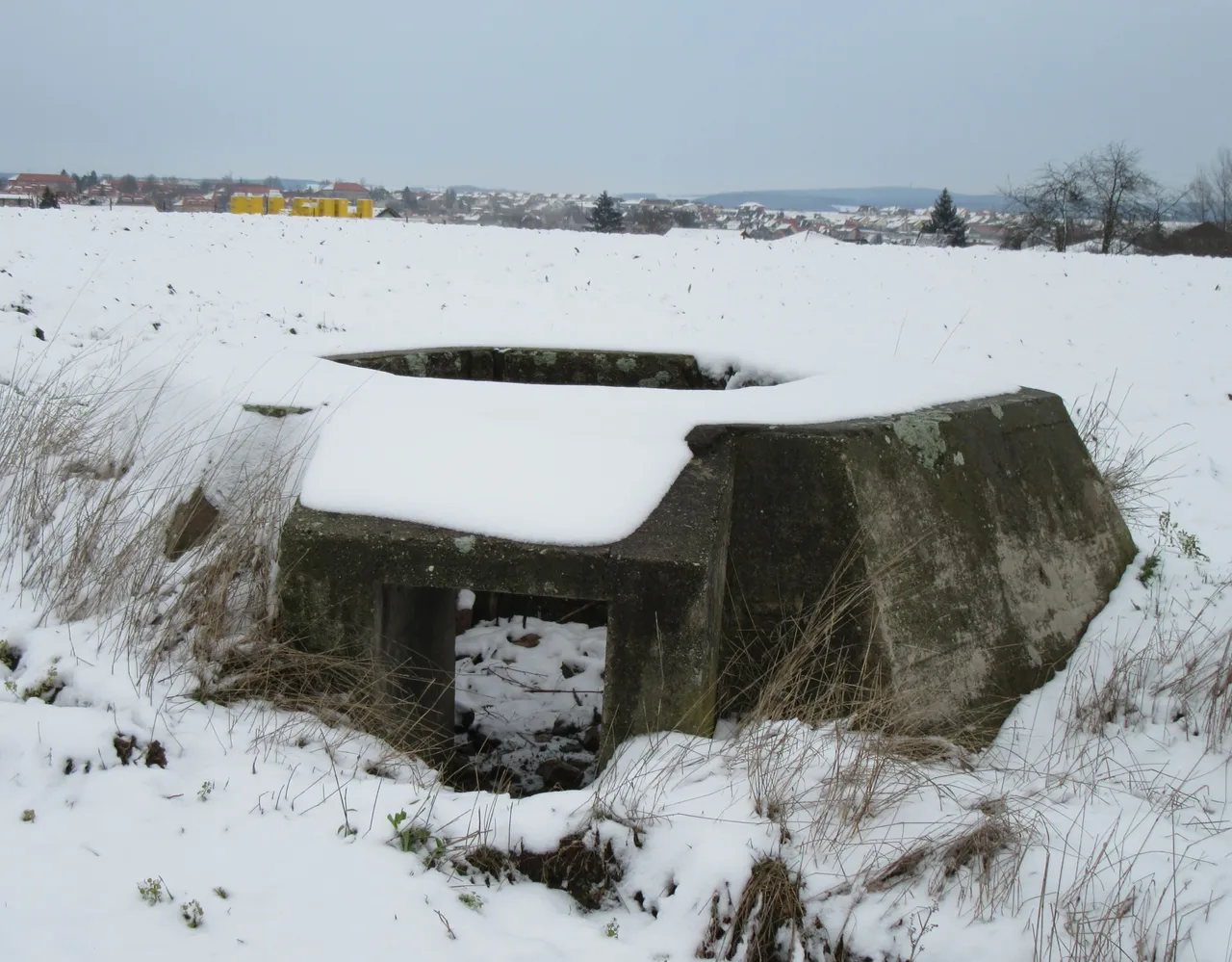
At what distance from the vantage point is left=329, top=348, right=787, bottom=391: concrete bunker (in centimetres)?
493

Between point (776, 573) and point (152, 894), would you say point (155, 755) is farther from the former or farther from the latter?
point (776, 573)

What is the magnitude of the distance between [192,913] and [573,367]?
3.40 metres

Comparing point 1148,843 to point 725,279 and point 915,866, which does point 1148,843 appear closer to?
point 915,866

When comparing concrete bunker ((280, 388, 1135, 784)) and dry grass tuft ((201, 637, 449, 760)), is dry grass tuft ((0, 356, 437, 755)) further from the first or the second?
Answer: concrete bunker ((280, 388, 1135, 784))

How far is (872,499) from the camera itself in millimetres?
3225

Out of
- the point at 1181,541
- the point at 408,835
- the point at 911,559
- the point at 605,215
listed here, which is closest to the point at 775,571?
the point at 911,559

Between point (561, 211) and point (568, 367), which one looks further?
point (561, 211)

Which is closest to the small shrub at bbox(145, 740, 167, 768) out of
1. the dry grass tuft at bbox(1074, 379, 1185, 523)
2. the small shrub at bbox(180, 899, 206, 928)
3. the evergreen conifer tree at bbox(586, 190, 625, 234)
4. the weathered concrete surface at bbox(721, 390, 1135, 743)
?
the small shrub at bbox(180, 899, 206, 928)

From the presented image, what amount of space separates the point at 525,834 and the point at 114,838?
3.06ft

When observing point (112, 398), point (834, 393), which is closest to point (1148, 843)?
point (834, 393)

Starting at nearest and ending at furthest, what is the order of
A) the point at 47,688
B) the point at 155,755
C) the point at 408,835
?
the point at 408,835
the point at 155,755
the point at 47,688

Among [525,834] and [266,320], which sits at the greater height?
[266,320]

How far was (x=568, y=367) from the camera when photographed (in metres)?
5.05

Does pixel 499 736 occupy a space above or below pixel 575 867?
below
